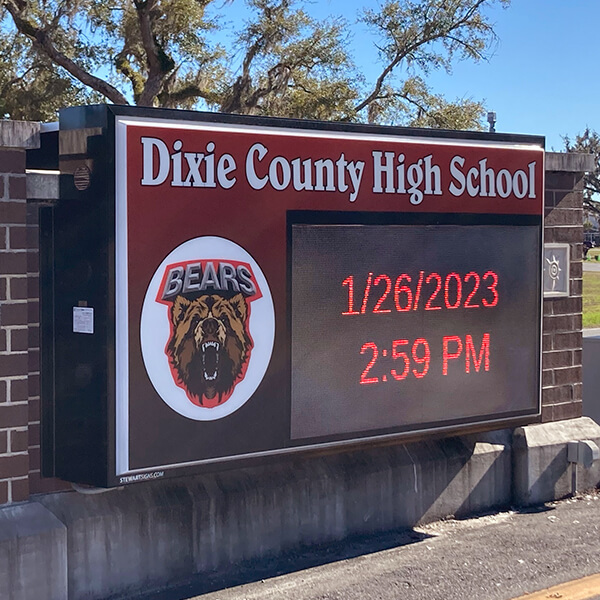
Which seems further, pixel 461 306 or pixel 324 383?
pixel 461 306

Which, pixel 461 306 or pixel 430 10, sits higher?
pixel 430 10

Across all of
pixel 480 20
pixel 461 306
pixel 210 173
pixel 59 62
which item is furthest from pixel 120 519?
pixel 480 20

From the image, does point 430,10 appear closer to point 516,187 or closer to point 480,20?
point 480,20

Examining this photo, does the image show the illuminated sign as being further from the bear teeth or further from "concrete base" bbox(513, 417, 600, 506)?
"concrete base" bbox(513, 417, 600, 506)

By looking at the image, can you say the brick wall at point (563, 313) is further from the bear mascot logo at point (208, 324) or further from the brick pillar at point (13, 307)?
the brick pillar at point (13, 307)

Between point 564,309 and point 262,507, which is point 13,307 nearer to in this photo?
point 262,507

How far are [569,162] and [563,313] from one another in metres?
1.36

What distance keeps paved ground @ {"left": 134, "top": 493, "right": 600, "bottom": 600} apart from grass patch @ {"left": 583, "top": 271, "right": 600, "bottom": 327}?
65.2ft

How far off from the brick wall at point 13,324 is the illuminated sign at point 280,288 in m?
0.28

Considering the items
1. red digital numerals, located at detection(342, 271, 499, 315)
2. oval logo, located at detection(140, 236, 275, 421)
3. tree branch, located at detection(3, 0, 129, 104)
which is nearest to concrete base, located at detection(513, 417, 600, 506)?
red digital numerals, located at detection(342, 271, 499, 315)

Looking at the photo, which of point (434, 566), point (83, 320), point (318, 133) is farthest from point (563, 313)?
point (83, 320)

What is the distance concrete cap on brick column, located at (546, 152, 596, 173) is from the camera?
8977 millimetres

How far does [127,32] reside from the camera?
1088 inches

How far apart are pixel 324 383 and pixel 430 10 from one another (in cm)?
2483
